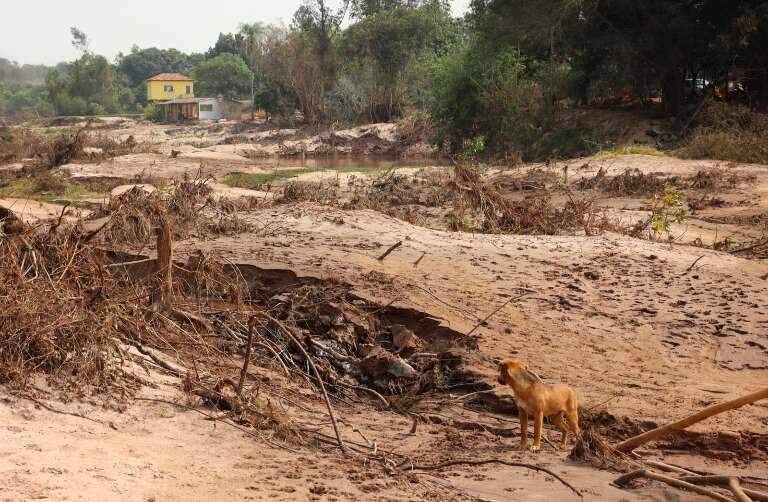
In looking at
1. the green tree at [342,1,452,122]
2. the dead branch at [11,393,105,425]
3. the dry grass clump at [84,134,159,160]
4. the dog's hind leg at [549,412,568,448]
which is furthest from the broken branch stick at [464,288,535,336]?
the green tree at [342,1,452,122]

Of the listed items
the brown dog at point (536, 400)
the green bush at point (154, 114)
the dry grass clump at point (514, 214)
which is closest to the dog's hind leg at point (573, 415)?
the brown dog at point (536, 400)

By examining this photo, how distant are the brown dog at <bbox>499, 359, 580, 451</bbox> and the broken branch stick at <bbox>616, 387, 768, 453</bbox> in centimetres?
40

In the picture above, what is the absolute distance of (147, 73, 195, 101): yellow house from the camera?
8681 cm

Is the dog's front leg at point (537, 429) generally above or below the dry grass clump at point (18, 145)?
below

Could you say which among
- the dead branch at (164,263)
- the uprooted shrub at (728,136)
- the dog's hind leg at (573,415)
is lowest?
the dog's hind leg at (573,415)

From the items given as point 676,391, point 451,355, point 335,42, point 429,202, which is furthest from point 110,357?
point 335,42

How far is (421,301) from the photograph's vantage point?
8.57m

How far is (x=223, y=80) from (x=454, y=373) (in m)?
83.5

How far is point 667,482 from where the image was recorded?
15.7 ft

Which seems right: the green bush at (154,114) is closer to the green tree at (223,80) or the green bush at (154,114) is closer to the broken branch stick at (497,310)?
the green tree at (223,80)

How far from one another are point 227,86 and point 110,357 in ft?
276

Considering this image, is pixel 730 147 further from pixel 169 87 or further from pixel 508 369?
pixel 169 87

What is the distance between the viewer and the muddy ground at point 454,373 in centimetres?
500

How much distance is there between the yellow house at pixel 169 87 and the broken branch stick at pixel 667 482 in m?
85.3
